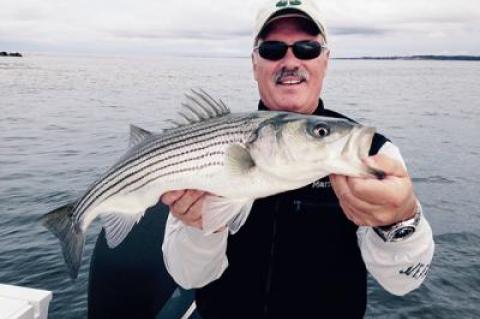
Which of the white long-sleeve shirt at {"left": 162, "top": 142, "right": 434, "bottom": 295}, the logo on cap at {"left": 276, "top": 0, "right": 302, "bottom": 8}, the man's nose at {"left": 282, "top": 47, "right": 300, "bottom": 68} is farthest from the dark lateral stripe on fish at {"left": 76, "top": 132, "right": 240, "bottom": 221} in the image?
the logo on cap at {"left": 276, "top": 0, "right": 302, "bottom": 8}

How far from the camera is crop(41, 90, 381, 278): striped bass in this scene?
127 inches

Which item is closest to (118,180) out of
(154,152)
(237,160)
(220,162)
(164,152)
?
(154,152)

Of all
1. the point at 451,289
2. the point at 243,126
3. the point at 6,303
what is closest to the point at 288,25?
the point at 243,126

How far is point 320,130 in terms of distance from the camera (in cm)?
329

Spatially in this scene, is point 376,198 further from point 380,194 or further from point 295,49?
point 295,49

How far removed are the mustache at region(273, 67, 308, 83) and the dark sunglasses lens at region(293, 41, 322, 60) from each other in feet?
0.44

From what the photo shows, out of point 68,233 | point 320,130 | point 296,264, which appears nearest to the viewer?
point 320,130

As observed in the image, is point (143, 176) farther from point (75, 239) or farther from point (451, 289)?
point (451, 289)

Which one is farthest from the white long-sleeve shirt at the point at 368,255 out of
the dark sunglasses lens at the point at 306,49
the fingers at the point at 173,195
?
the dark sunglasses lens at the point at 306,49

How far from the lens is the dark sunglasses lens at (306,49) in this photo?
4410mm

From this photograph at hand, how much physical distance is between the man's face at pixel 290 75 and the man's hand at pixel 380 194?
1.57 metres

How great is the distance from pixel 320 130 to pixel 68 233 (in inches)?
104

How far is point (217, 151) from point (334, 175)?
987mm

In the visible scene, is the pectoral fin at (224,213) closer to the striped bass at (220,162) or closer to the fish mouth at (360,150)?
the striped bass at (220,162)
